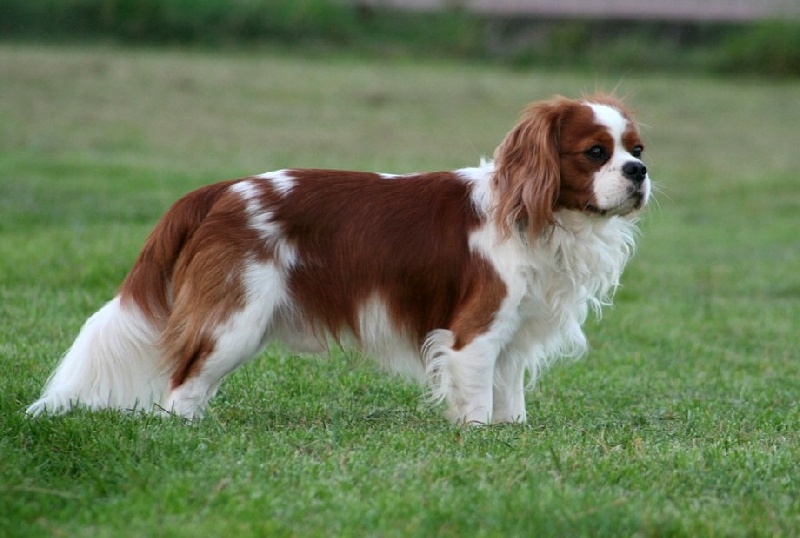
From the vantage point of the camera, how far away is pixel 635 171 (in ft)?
20.7

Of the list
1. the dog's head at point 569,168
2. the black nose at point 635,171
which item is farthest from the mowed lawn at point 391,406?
the black nose at point 635,171

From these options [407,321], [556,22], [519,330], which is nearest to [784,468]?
[519,330]

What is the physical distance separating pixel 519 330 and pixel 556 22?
3029 centimetres

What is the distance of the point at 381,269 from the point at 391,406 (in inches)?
38.5

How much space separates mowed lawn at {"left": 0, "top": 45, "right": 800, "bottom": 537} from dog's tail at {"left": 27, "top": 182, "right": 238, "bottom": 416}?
226 mm

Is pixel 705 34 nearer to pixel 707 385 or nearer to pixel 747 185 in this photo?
pixel 747 185

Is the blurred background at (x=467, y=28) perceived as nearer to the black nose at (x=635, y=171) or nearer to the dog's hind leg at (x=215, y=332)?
the dog's hind leg at (x=215, y=332)

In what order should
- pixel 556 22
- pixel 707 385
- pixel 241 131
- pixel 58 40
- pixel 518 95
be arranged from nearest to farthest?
pixel 707 385, pixel 241 131, pixel 518 95, pixel 58 40, pixel 556 22

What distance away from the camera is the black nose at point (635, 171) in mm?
6293

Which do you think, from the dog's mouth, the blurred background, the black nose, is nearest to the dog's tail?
the dog's mouth

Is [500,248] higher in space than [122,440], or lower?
higher

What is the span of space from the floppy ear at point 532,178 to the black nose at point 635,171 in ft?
1.05

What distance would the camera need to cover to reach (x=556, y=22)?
35.8 m

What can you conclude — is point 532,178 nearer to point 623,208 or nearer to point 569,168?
point 569,168
